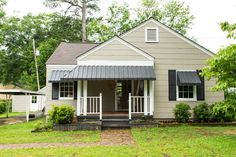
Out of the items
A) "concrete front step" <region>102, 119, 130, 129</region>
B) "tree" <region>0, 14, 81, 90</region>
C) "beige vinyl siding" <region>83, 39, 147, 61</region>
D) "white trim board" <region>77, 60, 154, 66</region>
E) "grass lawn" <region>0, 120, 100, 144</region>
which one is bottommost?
"grass lawn" <region>0, 120, 100, 144</region>

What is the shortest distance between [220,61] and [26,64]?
26973 mm

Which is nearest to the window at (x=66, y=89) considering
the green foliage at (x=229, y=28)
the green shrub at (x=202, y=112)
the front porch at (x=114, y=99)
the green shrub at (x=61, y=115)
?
the front porch at (x=114, y=99)

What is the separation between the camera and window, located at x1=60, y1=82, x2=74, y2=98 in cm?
1439

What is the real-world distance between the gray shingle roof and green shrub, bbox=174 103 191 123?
6064 millimetres

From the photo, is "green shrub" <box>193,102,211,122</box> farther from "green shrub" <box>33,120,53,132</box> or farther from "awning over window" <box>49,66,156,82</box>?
"green shrub" <box>33,120,53,132</box>

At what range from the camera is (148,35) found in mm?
14625

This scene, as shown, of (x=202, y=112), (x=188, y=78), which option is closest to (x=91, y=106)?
(x=188, y=78)

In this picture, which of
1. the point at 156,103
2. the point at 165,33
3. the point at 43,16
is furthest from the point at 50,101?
the point at 43,16

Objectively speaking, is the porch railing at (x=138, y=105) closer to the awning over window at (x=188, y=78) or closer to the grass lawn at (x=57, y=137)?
the awning over window at (x=188, y=78)

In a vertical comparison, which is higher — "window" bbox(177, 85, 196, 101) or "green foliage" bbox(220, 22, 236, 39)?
"green foliage" bbox(220, 22, 236, 39)

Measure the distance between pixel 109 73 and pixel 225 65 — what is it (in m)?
5.76

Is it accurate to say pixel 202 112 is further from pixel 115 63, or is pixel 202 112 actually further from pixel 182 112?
pixel 115 63

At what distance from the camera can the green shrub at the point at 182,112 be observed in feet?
44.0

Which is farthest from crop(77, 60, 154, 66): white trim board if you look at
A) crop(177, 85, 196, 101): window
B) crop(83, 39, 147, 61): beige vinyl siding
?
crop(177, 85, 196, 101): window
